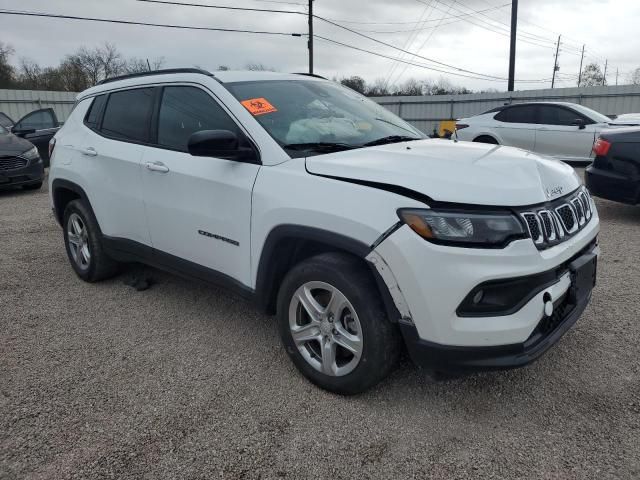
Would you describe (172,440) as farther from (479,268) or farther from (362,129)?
(362,129)

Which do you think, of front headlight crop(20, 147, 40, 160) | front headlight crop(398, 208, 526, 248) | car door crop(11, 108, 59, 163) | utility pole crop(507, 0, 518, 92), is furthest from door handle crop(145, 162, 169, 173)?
utility pole crop(507, 0, 518, 92)

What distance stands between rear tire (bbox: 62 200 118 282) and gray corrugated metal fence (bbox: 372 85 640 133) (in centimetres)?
1926

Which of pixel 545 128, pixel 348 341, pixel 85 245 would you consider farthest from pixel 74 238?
pixel 545 128

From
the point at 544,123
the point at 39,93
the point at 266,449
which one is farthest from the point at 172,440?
the point at 39,93

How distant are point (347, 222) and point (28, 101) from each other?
24.7 m

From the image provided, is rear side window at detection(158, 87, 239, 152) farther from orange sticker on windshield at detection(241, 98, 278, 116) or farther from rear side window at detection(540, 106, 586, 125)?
rear side window at detection(540, 106, 586, 125)

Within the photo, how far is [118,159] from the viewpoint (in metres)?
3.97

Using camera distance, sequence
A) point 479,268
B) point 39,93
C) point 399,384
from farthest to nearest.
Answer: point 39,93, point 399,384, point 479,268

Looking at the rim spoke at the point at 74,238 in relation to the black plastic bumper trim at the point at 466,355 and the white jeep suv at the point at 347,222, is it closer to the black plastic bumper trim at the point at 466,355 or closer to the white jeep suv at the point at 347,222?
the white jeep suv at the point at 347,222

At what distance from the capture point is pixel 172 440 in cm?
251

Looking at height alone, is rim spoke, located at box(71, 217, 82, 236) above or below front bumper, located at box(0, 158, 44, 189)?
above

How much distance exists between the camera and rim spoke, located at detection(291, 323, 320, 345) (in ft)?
9.20

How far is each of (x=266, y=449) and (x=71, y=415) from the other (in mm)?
1117

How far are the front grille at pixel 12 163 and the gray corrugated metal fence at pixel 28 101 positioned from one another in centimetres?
1419
